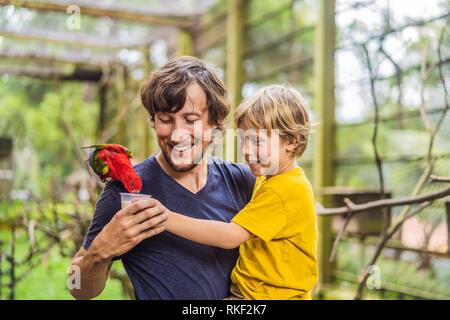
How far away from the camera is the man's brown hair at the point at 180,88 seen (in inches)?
48.9

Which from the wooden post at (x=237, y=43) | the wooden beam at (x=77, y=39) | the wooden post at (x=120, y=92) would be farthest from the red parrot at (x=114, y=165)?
the wooden post at (x=120, y=92)

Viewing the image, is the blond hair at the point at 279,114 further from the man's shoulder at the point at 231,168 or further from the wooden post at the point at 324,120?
the wooden post at the point at 324,120

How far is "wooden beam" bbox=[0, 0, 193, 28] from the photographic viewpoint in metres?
4.06

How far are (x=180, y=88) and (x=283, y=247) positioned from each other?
0.50 meters

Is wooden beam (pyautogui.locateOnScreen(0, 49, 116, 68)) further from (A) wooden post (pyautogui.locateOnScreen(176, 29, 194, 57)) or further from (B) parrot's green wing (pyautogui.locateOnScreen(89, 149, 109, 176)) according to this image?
(B) parrot's green wing (pyautogui.locateOnScreen(89, 149, 109, 176))

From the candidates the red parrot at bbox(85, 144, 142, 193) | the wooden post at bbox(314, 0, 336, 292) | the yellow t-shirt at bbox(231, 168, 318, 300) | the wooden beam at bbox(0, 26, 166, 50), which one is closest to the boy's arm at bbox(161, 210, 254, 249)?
the yellow t-shirt at bbox(231, 168, 318, 300)

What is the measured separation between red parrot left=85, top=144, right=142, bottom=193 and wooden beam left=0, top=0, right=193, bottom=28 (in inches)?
124

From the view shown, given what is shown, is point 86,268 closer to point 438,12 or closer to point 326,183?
point 438,12

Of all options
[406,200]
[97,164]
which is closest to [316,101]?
[406,200]

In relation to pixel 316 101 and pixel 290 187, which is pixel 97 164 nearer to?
pixel 290 187

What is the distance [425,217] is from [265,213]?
187 cm

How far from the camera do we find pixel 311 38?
3.95 metres

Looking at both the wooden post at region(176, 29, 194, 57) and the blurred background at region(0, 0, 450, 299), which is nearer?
the blurred background at region(0, 0, 450, 299)

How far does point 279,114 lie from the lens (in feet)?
4.37
